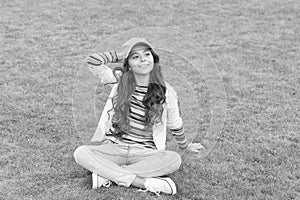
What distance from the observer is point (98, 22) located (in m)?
8.64

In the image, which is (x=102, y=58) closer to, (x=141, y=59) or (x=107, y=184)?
(x=141, y=59)

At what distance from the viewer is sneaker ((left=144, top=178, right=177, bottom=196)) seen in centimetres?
391

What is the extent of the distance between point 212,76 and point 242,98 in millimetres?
1606

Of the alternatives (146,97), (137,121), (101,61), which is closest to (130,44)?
(101,61)

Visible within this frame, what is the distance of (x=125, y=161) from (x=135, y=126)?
0.26 meters

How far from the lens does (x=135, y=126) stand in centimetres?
415

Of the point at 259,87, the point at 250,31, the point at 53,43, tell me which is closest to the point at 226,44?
the point at 250,31

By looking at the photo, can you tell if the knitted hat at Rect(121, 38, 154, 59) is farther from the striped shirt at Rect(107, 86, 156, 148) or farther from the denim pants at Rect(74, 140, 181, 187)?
the denim pants at Rect(74, 140, 181, 187)

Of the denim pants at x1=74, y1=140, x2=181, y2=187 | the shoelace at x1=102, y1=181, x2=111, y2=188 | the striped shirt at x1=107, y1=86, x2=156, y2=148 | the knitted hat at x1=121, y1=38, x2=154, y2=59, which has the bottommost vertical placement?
the shoelace at x1=102, y1=181, x2=111, y2=188

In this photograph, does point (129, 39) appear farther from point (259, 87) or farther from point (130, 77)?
point (259, 87)

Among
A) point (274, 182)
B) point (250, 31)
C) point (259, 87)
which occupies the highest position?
point (250, 31)

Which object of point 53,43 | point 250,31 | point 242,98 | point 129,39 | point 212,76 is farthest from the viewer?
point 250,31

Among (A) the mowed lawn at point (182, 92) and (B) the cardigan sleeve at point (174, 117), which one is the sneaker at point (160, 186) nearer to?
(A) the mowed lawn at point (182, 92)

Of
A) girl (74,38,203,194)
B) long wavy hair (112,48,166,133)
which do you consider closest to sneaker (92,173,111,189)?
girl (74,38,203,194)
